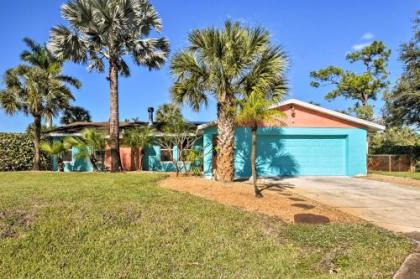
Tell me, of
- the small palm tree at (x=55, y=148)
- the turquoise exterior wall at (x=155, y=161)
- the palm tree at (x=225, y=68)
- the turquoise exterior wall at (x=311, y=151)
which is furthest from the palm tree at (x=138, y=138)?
the turquoise exterior wall at (x=311, y=151)

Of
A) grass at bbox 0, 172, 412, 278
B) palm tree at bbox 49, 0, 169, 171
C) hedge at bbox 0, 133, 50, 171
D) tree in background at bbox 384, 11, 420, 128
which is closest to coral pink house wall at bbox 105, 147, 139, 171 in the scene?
palm tree at bbox 49, 0, 169, 171

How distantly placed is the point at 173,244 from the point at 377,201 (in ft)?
22.9

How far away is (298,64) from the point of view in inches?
466

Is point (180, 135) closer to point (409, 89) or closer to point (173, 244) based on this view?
point (173, 244)

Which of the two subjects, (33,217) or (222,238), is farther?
(33,217)

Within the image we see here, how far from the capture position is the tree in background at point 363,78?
111 ft

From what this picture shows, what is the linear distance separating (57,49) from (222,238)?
14.6 metres

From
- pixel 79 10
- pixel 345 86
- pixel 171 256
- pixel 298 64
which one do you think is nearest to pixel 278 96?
pixel 298 64

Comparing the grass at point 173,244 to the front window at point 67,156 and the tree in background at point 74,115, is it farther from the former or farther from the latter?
the tree in background at point 74,115

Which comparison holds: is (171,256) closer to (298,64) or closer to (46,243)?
(46,243)

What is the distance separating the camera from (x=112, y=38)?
15.6 meters

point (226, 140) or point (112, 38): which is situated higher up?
point (112, 38)

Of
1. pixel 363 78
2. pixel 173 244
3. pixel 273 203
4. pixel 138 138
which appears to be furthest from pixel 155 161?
pixel 363 78

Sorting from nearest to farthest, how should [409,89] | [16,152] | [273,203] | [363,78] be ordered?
[273,203] < [16,152] < [409,89] < [363,78]
